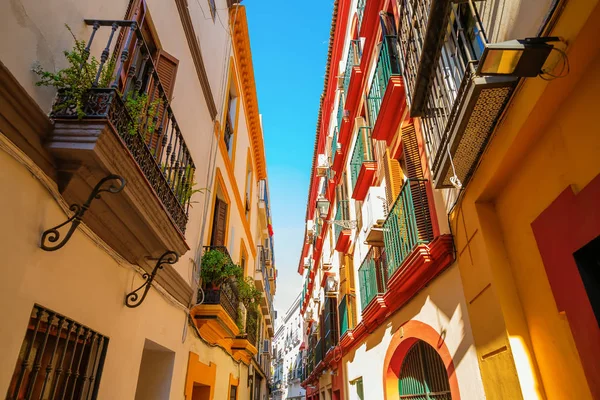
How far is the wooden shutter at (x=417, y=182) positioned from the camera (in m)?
4.57

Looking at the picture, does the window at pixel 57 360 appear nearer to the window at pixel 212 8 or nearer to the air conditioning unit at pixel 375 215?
the air conditioning unit at pixel 375 215

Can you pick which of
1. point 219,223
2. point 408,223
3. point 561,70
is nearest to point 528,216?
point 561,70

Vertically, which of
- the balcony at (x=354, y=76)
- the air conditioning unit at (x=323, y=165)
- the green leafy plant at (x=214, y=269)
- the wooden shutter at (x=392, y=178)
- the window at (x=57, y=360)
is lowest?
the window at (x=57, y=360)

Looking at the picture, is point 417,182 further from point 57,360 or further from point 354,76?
point 354,76

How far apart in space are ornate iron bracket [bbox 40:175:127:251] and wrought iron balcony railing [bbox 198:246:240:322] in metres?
3.57

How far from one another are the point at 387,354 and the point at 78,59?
5.47 m

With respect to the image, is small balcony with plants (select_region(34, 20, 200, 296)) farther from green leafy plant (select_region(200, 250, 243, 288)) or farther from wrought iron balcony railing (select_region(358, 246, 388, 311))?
wrought iron balcony railing (select_region(358, 246, 388, 311))

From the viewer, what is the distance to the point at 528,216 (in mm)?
2959

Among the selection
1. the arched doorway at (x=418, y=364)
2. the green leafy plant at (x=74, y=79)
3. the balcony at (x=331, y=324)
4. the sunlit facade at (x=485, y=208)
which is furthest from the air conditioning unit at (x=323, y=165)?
the green leafy plant at (x=74, y=79)

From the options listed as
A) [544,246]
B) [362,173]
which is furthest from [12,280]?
[362,173]

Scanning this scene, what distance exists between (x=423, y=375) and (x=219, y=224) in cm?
505

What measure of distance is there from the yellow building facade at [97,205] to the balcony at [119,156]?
0.04 ft

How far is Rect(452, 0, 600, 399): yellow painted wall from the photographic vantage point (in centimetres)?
225

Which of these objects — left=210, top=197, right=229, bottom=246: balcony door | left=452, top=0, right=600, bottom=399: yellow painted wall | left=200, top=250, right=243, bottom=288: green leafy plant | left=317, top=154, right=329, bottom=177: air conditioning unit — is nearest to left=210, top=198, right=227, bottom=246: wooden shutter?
left=210, top=197, right=229, bottom=246: balcony door
